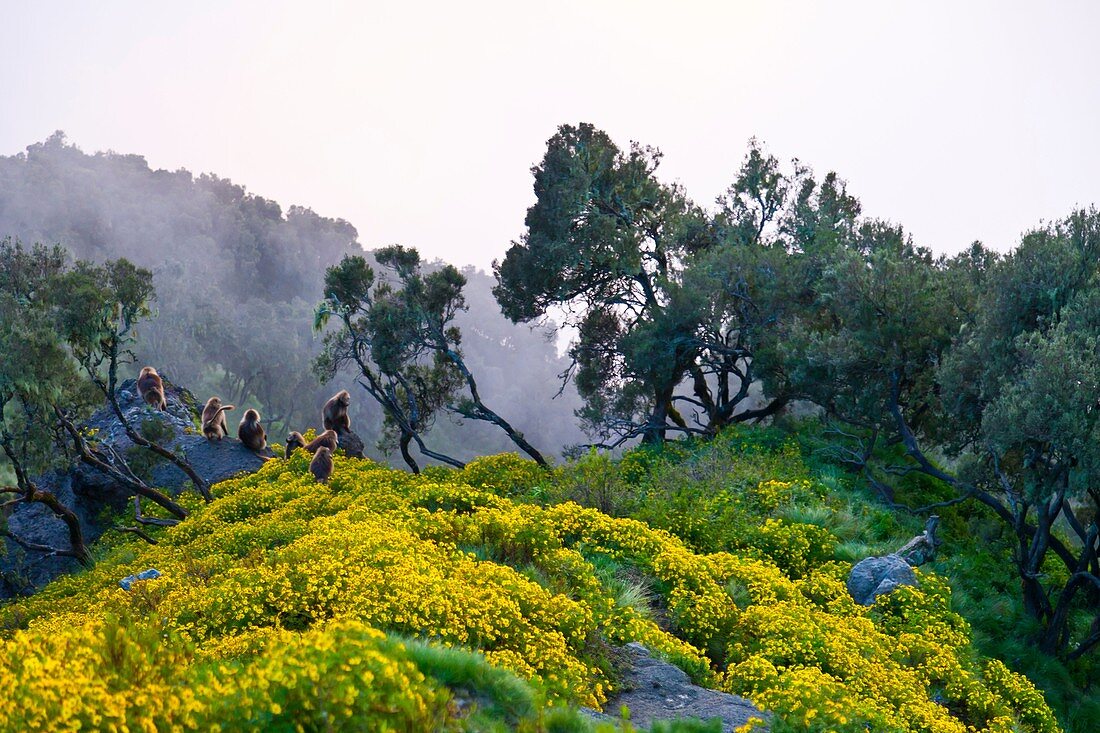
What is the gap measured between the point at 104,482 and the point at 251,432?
3.69 metres

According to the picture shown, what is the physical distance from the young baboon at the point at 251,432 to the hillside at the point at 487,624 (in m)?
6.91

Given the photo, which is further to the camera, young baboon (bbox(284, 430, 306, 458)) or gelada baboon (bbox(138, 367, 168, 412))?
gelada baboon (bbox(138, 367, 168, 412))

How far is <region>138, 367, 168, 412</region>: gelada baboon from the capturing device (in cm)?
2405

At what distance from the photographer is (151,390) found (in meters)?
24.1

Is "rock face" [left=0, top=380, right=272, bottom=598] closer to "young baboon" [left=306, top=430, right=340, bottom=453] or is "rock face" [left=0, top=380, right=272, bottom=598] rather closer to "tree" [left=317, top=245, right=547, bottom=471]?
"young baboon" [left=306, top=430, right=340, bottom=453]

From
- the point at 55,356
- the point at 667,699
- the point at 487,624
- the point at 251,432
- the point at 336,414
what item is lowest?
the point at 667,699

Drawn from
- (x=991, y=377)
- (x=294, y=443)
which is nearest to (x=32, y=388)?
(x=294, y=443)

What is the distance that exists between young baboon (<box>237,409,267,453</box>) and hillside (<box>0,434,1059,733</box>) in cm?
691

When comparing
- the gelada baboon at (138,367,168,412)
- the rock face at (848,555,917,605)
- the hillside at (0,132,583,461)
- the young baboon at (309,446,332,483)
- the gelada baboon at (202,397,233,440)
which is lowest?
the rock face at (848,555,917,605)

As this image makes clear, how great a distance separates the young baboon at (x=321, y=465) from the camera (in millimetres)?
18266

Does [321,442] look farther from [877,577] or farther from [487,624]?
[487,624]

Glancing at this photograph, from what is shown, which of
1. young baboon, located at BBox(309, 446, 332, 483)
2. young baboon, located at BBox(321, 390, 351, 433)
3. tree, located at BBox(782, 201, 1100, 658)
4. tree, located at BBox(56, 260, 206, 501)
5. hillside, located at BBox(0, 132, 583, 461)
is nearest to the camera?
tree, located at BBox(782, 201, 1100, 658)

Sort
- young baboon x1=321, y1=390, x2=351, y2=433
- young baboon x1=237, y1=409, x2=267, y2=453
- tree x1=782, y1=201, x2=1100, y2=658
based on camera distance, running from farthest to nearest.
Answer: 1. young baboon x1=237, y1=409, x2=267, y2=453
2. young baboon x1=321, y1=390, x2=351, y2=433
3. tree x1=782, y1=201, x2=1100, y2=658

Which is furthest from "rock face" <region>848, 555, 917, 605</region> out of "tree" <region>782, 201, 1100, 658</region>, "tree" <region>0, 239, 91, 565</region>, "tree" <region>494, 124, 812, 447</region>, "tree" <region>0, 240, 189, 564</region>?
"tree" <region>0, 239, 91, 565</region>
